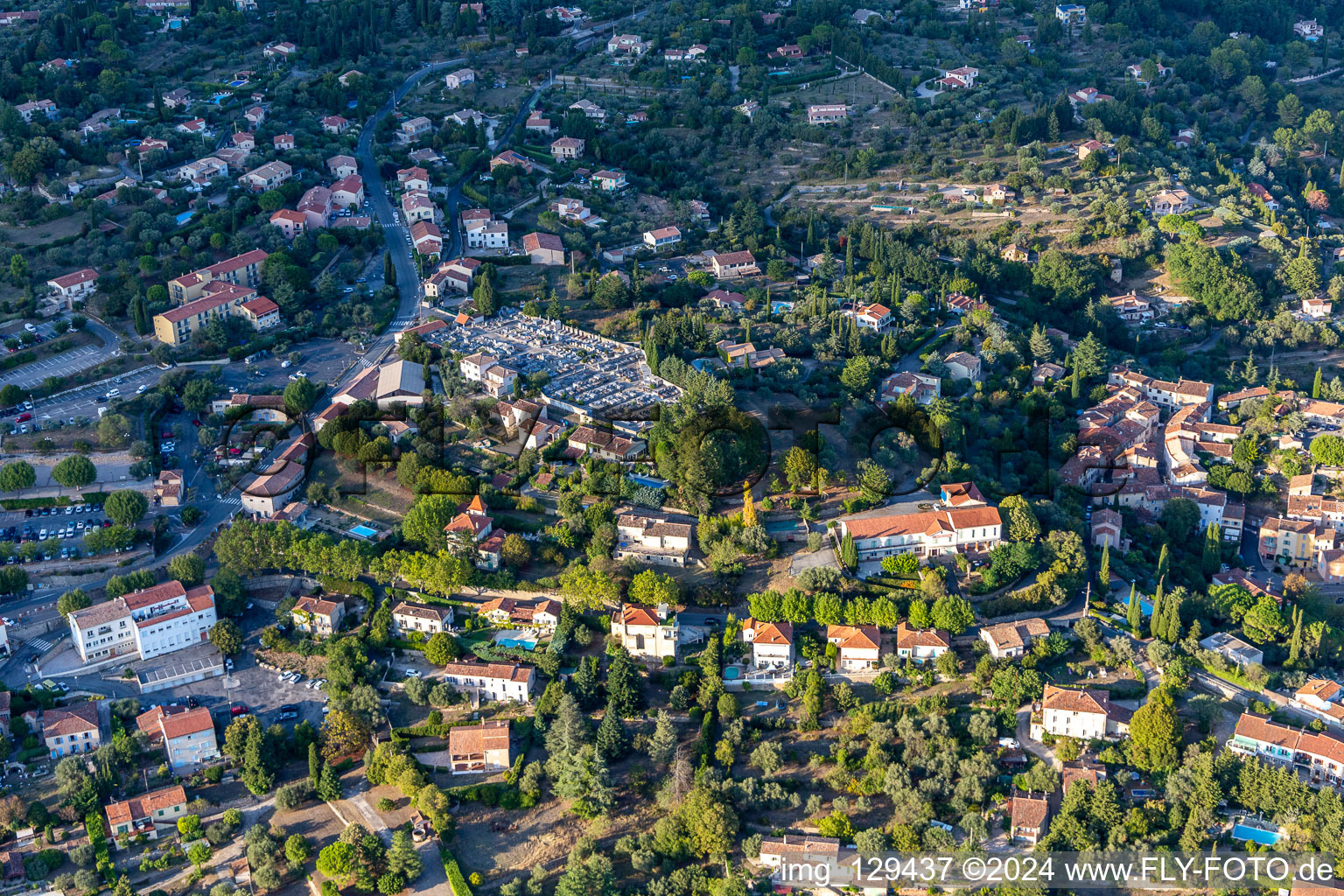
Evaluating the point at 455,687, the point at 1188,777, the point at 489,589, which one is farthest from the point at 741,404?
the point at 1188,777

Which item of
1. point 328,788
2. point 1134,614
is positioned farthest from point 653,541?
point 1134,614

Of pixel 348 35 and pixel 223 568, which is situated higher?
pixel 348 35

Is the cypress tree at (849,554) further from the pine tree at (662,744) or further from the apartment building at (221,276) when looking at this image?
the apartment building at (221,276)

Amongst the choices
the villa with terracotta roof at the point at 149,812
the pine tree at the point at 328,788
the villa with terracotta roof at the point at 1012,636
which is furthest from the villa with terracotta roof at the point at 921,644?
the villa with terracotta roof at the point at 149,812

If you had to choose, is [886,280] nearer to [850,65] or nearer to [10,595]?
[850,65]

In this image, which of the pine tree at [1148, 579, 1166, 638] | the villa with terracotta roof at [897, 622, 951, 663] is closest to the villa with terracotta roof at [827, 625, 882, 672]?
the villa with terracotta roof at [897, 622, 951, 663]

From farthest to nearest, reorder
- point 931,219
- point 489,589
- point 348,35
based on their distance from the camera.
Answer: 1. point 348,35
2. point 931,219
3. point 489,589

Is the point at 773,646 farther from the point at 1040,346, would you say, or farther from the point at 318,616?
the point at 1040,346
